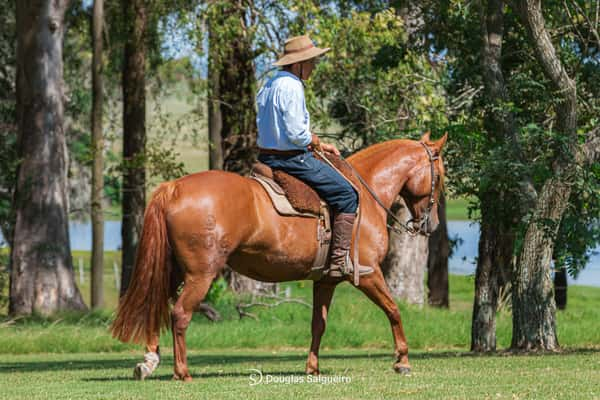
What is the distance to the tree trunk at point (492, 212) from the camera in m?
15.0

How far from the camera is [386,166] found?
1208 centimetres

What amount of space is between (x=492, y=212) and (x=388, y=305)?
177 inches

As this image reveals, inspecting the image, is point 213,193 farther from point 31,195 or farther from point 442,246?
point 442,246

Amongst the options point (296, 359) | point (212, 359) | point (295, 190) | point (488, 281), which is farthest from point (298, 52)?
point (488, 281)

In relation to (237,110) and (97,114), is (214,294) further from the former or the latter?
(97,114)

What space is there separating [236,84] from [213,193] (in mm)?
14627

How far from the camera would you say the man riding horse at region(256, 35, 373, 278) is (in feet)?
35.6

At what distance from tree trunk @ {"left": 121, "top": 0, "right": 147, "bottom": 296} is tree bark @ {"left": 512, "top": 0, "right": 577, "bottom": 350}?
14492 mm

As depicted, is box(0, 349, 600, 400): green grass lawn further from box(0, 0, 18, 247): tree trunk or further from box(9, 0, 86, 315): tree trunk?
box(0, 0, 18, 247): tree trunk

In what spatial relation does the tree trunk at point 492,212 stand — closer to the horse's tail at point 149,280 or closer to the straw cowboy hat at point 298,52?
the straw cowboy hat at point 298,52

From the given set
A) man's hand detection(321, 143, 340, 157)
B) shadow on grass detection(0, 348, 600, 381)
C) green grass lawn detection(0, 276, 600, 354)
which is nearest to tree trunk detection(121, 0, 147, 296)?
green grass lawn detection(0, 276, 600, 354)

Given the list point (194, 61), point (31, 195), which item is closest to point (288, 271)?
point (31, 195)

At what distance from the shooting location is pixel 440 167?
12.4 m

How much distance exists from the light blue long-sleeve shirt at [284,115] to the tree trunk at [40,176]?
12.8m
